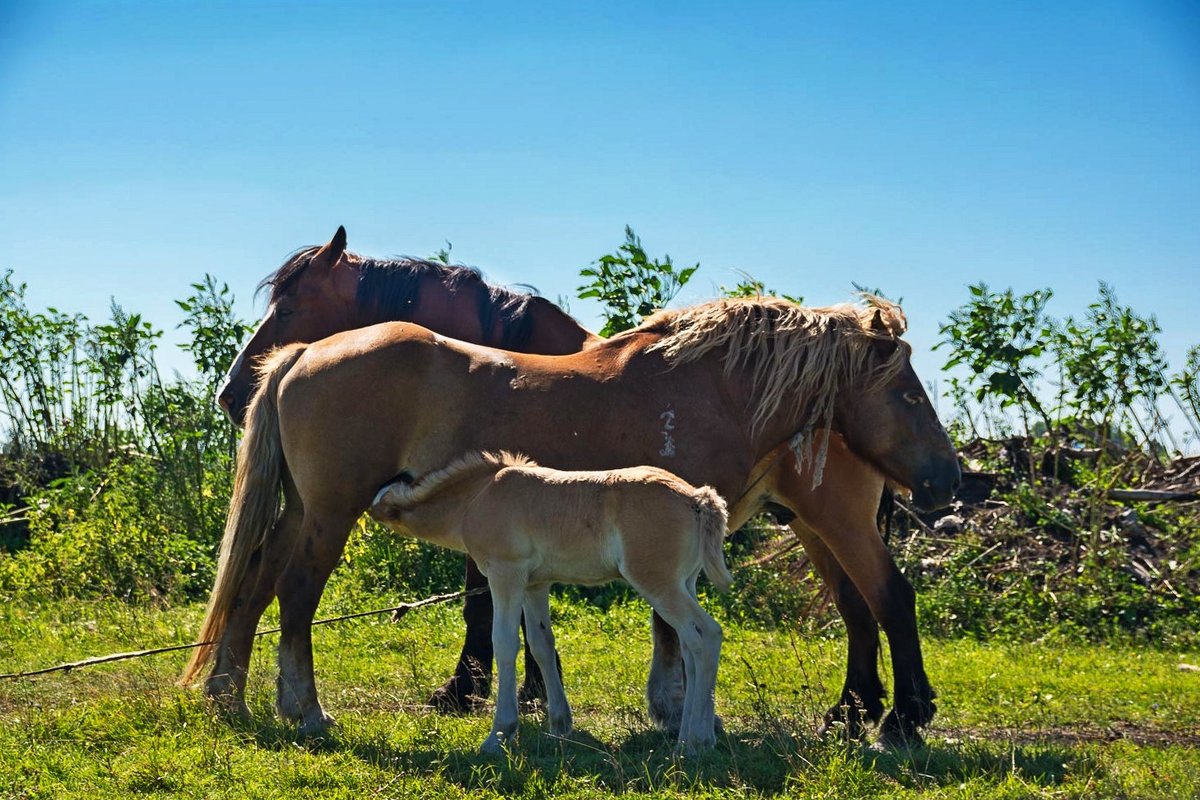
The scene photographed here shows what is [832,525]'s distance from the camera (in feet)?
21.7

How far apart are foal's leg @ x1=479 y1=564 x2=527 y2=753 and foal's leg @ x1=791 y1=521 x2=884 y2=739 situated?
6.51 ft

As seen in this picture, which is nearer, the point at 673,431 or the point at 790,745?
the point at 790,745

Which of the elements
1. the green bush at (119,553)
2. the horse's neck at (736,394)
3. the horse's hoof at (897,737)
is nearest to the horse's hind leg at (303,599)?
the horse's neck at (736,394)

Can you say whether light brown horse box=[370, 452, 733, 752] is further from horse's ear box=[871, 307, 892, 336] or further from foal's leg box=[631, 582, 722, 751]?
horse's ear box=[871, 307, 892, 336]

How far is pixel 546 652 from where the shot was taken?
5586mm

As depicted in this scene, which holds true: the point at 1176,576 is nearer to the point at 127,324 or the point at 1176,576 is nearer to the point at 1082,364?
the point at 1082,364

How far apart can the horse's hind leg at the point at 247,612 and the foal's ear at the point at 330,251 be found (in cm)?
162

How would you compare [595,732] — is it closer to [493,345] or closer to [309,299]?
[493,345]

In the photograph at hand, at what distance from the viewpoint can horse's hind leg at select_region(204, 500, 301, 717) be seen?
6.29m

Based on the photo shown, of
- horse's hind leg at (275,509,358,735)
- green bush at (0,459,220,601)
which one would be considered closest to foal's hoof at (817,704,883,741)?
horse's hind leg at (275,509,358,735)

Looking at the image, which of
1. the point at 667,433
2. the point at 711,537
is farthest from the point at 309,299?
the point at 711,537

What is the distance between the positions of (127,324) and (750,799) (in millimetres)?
9548

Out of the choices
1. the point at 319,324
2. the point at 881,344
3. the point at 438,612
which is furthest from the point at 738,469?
the point at 438,612

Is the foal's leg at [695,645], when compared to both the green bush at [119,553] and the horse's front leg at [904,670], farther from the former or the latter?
the green bush at [119,553]
